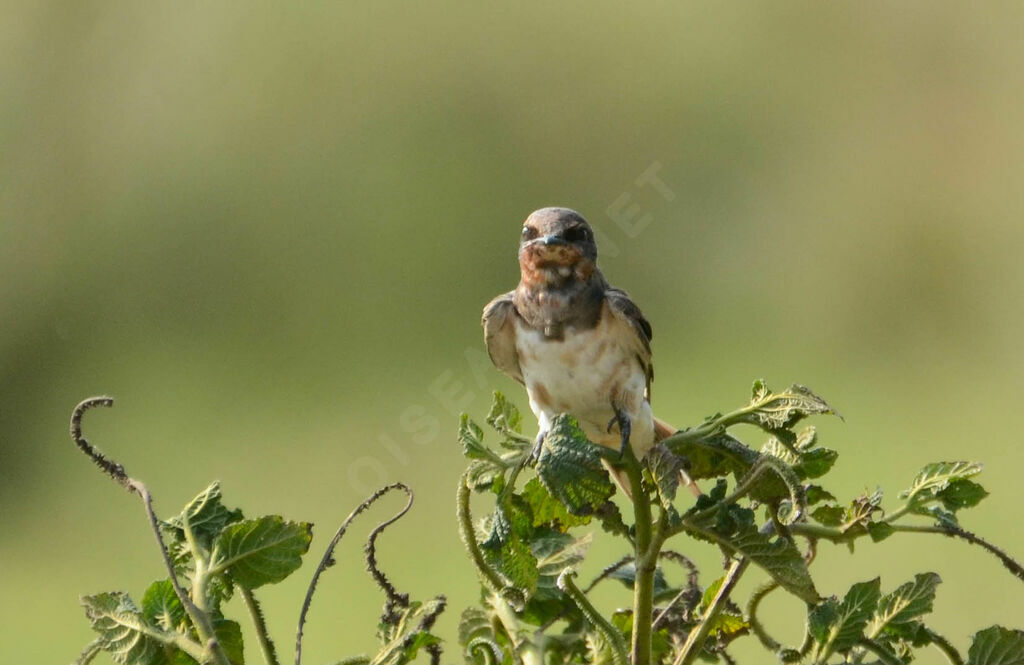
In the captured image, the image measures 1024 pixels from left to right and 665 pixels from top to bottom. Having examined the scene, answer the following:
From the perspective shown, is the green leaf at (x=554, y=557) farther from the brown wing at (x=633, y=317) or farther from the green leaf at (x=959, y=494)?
the brown wing at (x=633, y=317)

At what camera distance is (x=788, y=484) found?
935 millimetres

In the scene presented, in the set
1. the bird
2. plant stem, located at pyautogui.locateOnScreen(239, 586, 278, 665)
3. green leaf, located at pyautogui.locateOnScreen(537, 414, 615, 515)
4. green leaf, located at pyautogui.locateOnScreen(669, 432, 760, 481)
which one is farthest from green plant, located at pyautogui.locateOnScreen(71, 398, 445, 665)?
the bird

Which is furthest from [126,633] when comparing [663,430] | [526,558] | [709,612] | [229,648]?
[663,430]

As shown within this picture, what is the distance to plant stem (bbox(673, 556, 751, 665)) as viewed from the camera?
2.89 feet

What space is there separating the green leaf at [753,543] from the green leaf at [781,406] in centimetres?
8

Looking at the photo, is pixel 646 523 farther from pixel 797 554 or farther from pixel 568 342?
pixel 568 342

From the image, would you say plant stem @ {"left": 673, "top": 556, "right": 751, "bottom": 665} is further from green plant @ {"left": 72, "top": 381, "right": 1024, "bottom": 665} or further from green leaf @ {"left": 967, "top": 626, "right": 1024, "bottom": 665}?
green leaf @ {"left": 967, "top": 626, "right": 1024, "bottom": 665}

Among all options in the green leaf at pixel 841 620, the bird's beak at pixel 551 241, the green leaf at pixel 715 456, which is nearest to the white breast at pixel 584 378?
the bird's beak at pixel 551 241

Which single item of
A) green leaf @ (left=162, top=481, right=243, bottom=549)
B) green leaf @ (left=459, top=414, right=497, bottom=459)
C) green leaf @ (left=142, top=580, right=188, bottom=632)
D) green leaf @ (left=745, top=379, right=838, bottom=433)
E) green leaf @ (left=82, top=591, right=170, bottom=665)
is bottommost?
→ green leaf @ (left=82, top=591, right=170, bottom=665)

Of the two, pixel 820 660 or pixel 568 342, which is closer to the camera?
Result: pixel 820 660

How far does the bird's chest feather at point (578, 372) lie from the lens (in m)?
2.13

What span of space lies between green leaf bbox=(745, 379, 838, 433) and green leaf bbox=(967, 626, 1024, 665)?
0.55 ft

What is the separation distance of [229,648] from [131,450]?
5.49 meters

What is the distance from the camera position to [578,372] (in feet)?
7.02
